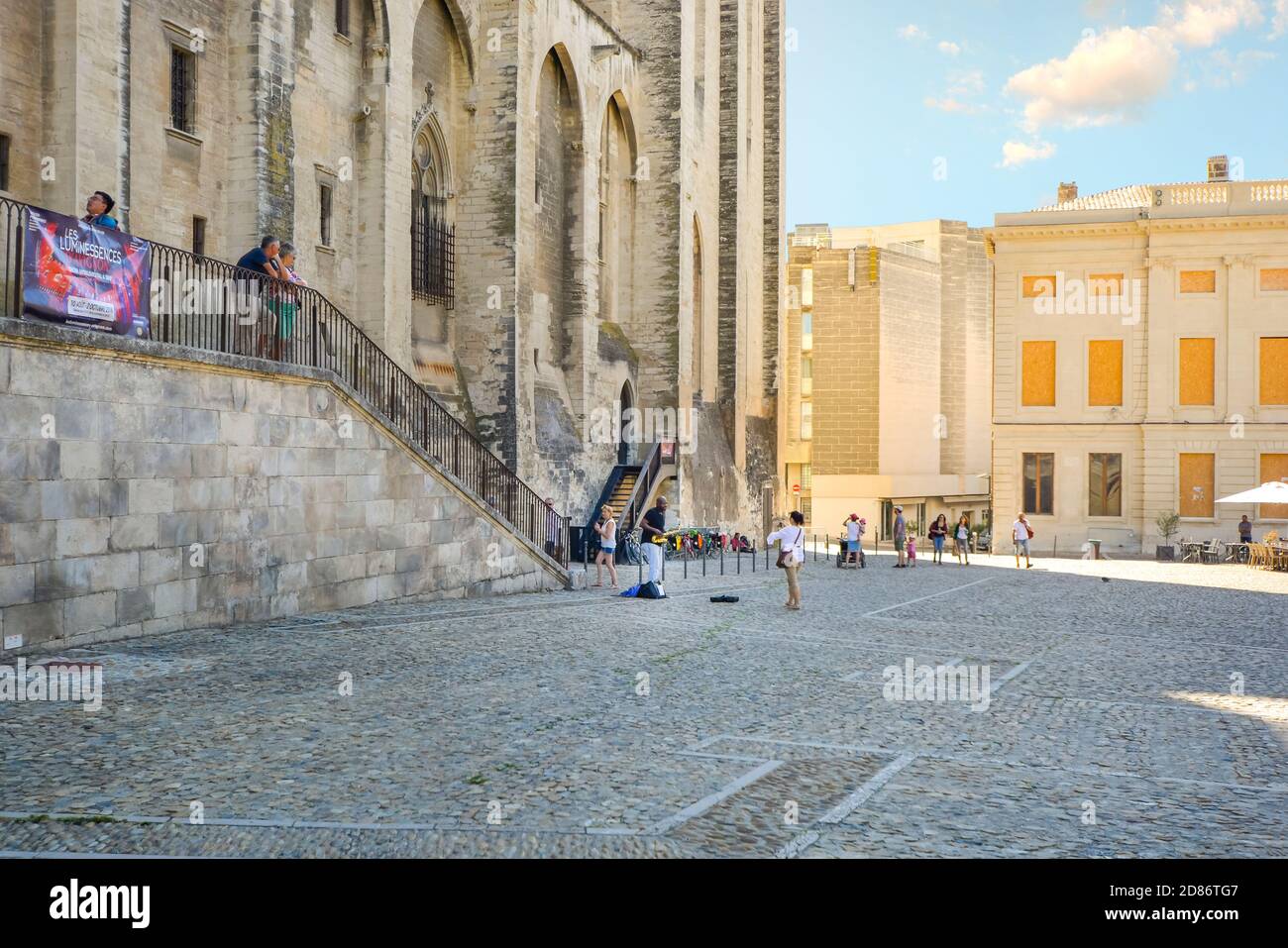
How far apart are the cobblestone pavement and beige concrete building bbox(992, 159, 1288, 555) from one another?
26.7m

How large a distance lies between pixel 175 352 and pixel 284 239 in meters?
7.79

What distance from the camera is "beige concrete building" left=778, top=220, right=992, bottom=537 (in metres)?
65.7

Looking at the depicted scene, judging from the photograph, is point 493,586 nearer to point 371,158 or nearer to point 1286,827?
point 371,158

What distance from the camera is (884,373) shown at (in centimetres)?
6638

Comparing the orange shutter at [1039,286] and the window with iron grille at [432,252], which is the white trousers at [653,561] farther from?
the orange shutter at [1039,286]

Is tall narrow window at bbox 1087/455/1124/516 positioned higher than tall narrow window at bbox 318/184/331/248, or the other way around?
Result: tall narrow window at bbox 318/184/331/248

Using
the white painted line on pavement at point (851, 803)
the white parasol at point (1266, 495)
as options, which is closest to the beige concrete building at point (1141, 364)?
the white parasol at point (1266, 495)

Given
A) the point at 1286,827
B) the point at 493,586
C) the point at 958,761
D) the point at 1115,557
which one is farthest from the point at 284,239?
the point at 1115,557

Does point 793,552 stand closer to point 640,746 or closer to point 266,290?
point 266,290

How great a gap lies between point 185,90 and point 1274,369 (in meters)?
34.6

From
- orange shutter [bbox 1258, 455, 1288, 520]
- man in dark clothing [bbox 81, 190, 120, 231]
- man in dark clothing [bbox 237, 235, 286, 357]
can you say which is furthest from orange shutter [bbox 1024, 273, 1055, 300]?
man in dark clothing [bbox 81, 190, 120, 231]

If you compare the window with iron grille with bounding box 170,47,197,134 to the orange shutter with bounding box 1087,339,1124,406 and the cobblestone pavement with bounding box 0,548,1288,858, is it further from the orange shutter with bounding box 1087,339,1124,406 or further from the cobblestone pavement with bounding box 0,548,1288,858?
the orange shutter with bounding box 1087,339,1124,406

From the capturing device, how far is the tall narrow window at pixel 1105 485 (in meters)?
41.7

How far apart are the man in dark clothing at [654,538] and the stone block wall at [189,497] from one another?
323 cm
